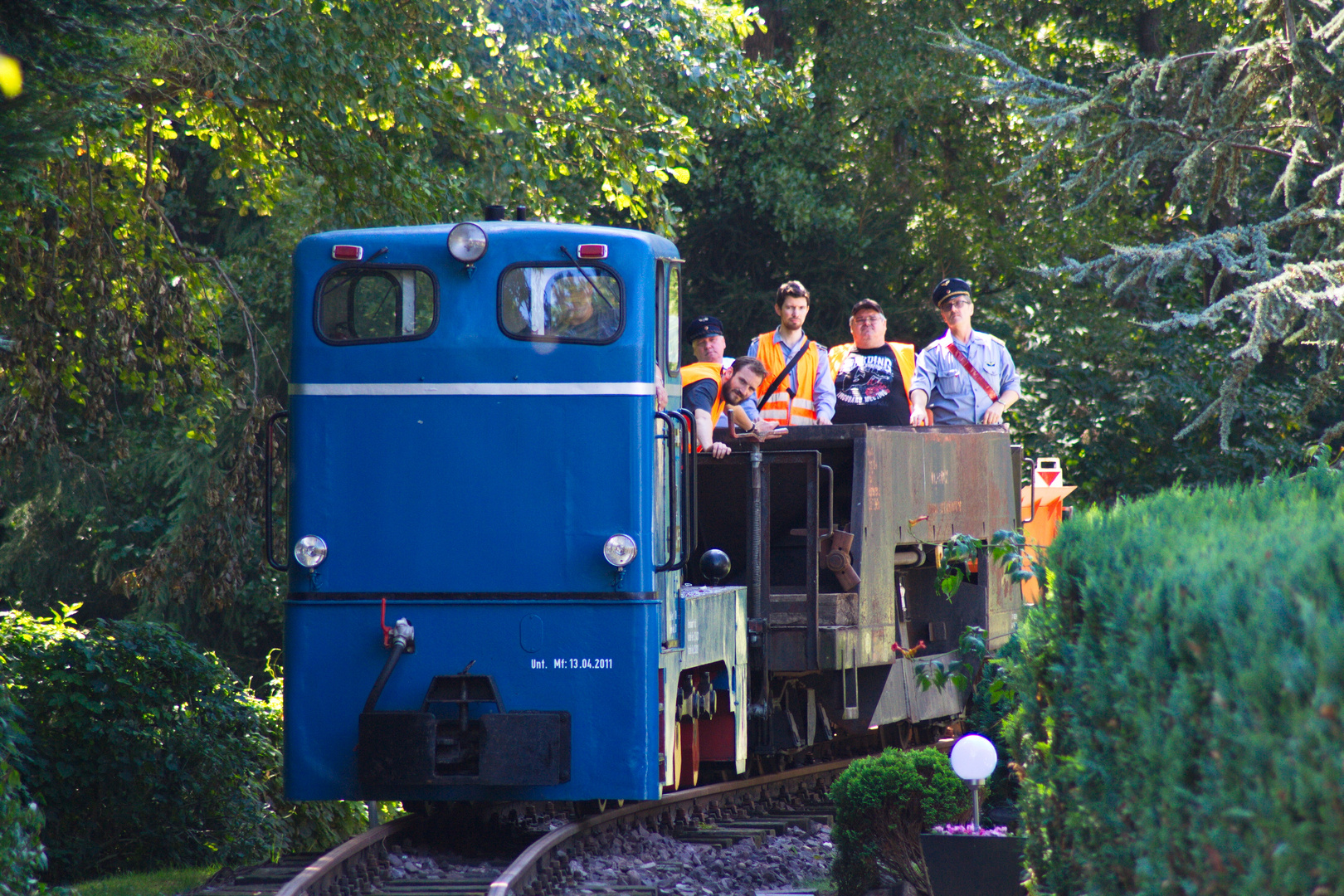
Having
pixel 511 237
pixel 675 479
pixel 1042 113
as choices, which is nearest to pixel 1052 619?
pixel 675 479

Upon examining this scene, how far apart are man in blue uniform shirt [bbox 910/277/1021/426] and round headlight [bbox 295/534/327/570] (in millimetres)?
4436

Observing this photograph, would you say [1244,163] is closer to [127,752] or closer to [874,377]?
[874,377]

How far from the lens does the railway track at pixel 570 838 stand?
6.90m

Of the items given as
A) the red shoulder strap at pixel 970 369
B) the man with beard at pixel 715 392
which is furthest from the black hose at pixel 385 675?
the red shoulder strap at pixel 970 369

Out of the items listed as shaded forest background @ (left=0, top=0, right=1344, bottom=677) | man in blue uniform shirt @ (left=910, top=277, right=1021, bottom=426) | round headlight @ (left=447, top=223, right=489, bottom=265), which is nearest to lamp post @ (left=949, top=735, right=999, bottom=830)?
shaded forest background @ (left=0, top=0, right=1344, bottom=677)

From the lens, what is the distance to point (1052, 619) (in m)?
4.91

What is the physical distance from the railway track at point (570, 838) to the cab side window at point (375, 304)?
2.46 meters

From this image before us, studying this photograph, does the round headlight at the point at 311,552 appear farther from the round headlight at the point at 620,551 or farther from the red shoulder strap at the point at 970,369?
the red shoulder strap at the point at 970,369

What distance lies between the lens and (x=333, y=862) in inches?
273

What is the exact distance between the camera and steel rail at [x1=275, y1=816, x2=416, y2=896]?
655 cm

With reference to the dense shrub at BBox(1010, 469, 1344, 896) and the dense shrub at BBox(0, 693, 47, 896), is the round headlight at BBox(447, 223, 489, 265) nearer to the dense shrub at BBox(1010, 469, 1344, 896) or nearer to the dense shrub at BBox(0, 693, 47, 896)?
the dense shrub at BBox(0, 693, 47, 896)

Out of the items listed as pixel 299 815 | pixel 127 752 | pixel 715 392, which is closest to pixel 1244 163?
pixel 715 392

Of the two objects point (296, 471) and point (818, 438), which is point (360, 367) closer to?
point (296, 471)

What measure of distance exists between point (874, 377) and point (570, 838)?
3.89 m
